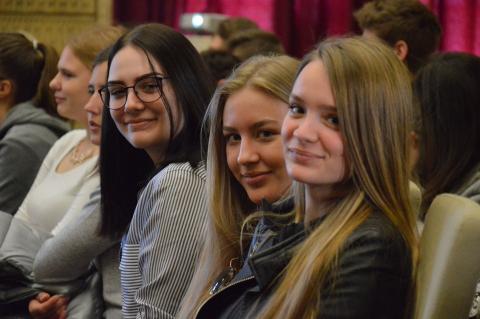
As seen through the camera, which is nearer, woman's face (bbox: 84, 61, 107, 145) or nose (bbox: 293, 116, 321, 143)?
nose (bbox: 293, 116, 321, 143)

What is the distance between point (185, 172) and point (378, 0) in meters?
1.81

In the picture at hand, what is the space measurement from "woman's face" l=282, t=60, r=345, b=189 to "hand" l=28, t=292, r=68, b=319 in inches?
50.6

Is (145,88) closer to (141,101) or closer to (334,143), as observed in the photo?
(141,101)

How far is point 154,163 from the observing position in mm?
2408

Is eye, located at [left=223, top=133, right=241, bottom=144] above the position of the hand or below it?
above

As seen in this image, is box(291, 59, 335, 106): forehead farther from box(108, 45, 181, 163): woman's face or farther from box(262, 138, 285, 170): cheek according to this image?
box(108, 45, 181, 163): woman's face

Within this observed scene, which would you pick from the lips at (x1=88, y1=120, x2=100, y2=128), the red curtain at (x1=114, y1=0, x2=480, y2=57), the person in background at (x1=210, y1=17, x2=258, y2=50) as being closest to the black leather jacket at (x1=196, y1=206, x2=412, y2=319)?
the lips at (x1=88, y1=120, x2=100, y2=128)

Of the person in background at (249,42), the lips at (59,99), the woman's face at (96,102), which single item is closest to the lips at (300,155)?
the woman's face at (96,102)

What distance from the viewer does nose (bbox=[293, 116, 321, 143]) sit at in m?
1.51

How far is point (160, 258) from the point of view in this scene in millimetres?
2010

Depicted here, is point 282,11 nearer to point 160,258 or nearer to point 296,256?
point 160,258

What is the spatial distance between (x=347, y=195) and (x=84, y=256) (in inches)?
46.0

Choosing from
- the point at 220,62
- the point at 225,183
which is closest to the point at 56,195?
the point at 220,62

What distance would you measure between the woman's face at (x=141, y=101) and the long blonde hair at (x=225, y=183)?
271mm
